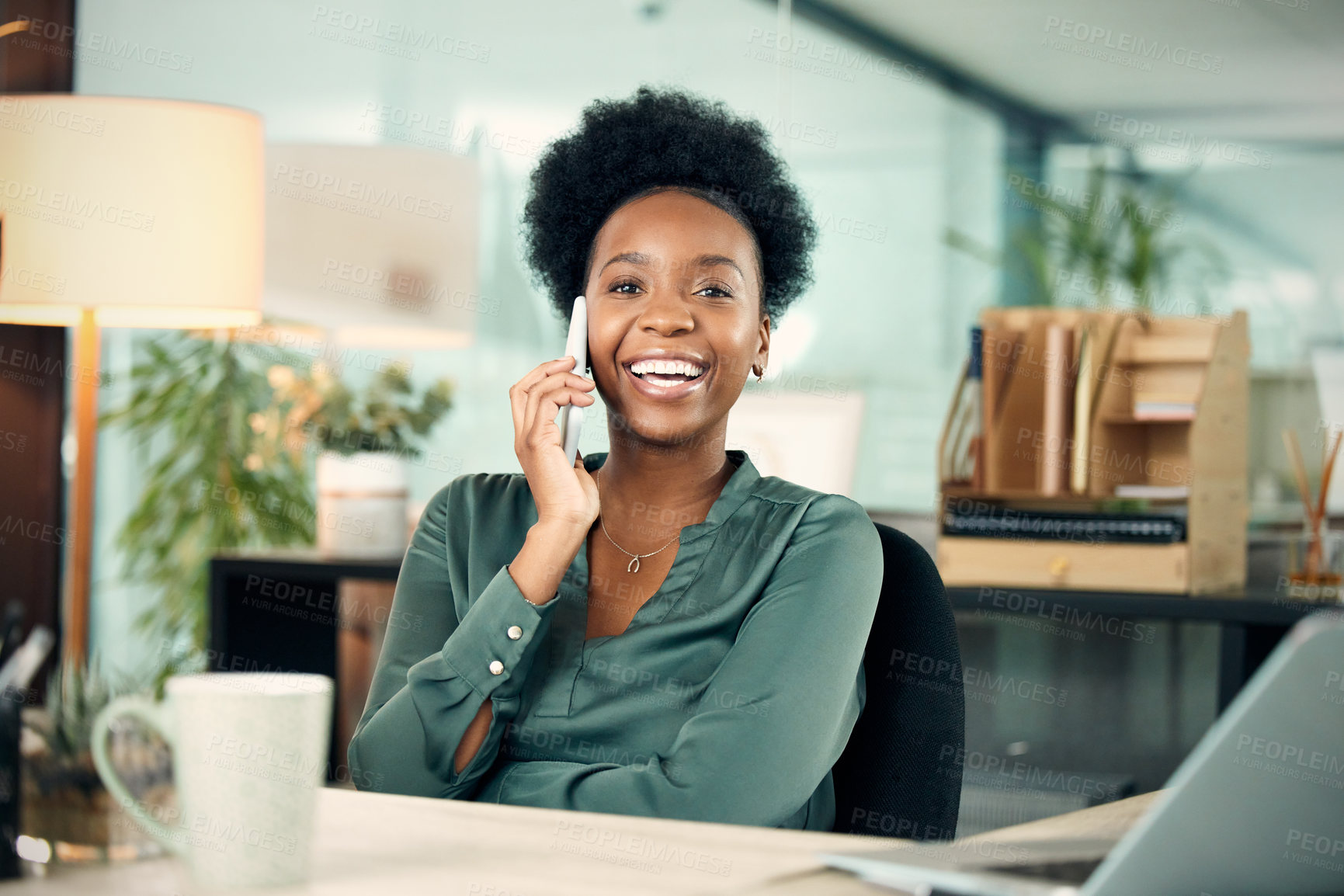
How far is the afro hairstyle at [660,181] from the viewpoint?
5.05 feet

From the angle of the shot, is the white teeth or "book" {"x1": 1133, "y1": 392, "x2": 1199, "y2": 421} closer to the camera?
the white teeth

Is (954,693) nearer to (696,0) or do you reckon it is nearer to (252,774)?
(252,774)

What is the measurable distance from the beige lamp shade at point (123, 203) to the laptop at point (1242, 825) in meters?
2.02

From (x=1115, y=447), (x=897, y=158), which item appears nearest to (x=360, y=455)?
(x=1115, y=447)

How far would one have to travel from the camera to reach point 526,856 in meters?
0.79

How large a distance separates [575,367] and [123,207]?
1.29 m

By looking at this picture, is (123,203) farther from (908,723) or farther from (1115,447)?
(1115,447)

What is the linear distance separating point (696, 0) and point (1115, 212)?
5.07 feet

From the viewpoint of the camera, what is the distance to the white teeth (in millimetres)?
1409

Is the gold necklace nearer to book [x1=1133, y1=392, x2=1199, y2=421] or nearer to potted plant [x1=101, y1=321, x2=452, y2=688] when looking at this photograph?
book [x1=1133, y1=392, x2=1199, y2=421]

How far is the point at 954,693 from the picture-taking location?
4.08 feet

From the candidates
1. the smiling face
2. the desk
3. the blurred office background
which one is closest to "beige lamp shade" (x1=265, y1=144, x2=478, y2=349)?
the blurred office background

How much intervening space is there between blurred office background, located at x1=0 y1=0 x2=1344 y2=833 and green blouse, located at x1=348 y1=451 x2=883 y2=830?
1615 mm

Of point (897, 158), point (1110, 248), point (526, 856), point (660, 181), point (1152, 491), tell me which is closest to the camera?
point (526, 856)
